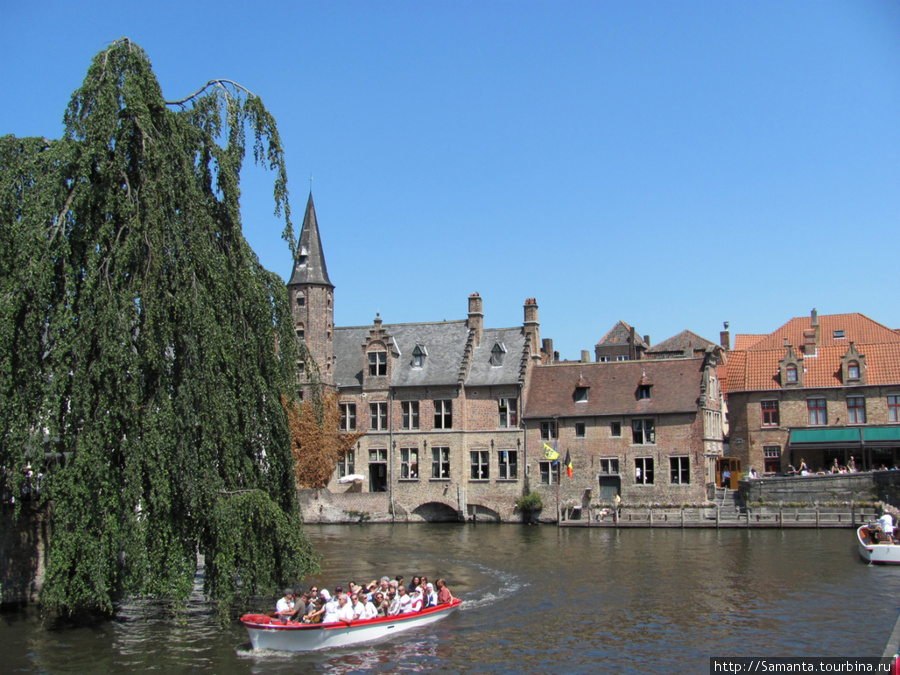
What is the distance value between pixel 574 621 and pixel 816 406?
32041mm

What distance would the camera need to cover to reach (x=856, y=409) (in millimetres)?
47844

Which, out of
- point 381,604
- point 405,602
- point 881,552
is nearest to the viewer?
point 381,604

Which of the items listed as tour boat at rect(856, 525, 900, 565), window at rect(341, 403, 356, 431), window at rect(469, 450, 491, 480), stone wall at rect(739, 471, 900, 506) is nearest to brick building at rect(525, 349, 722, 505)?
window at rect(469, 450, 491, 480)

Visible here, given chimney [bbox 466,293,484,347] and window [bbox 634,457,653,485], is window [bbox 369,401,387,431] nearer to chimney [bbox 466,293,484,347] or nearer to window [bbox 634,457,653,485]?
chimney [bbox 466,293,484,347]

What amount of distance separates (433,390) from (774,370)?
1995 cm

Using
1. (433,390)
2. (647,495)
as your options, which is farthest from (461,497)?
(647,495)

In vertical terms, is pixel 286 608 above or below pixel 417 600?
above

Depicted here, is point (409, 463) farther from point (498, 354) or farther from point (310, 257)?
point (310, 257)

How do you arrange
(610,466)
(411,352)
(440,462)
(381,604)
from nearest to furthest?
(381,604), (610,466), (440,462), (411,352)

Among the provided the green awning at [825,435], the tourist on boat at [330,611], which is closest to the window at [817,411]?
the green awning at [825,435]

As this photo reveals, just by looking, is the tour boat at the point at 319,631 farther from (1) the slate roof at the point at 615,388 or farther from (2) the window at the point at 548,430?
(1) the slate roof at the point at 615,388

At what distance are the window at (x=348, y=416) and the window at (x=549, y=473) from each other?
11248mm

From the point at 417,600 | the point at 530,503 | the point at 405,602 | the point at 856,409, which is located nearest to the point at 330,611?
the point at 405,602

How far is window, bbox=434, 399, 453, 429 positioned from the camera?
4941 cm
